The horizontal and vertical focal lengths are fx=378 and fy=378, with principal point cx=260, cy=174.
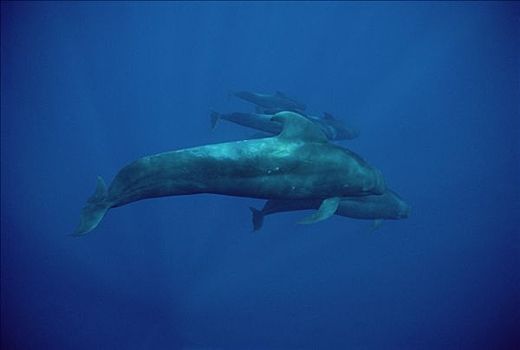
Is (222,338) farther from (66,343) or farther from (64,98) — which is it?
(64,98)

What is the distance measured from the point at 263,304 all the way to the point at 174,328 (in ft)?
10.4

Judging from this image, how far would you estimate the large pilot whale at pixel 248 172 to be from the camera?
5.32m

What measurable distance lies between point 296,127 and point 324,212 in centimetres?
140

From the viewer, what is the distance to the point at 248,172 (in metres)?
5.48

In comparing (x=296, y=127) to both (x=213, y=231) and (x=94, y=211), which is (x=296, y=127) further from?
(x=213, y=231)

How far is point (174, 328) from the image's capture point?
1235 centimetres

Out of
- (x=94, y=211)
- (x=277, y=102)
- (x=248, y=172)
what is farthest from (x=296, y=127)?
(x=277, y=102)

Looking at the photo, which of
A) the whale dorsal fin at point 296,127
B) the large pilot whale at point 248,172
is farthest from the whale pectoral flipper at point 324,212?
the whale dorsal fin at point 296,127

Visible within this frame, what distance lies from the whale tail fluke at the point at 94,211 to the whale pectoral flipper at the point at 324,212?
9.62ft

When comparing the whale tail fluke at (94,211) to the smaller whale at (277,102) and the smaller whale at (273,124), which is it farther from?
the smaller whale at (277,102)

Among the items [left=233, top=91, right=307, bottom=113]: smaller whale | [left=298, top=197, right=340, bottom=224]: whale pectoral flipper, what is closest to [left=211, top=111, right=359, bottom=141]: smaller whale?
[left=233, top=91, right=307, bottom=113]: smaller whale

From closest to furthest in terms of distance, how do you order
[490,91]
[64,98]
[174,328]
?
[174,328]
[64,98]
[490,91]

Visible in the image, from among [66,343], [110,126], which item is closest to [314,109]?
[110,126]

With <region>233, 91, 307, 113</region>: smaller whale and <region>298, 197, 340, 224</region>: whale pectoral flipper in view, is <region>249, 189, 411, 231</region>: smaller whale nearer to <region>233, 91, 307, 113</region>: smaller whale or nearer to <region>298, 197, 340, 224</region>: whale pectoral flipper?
<region>298, 197, 340, 224</region>: whale pectoral flipper
